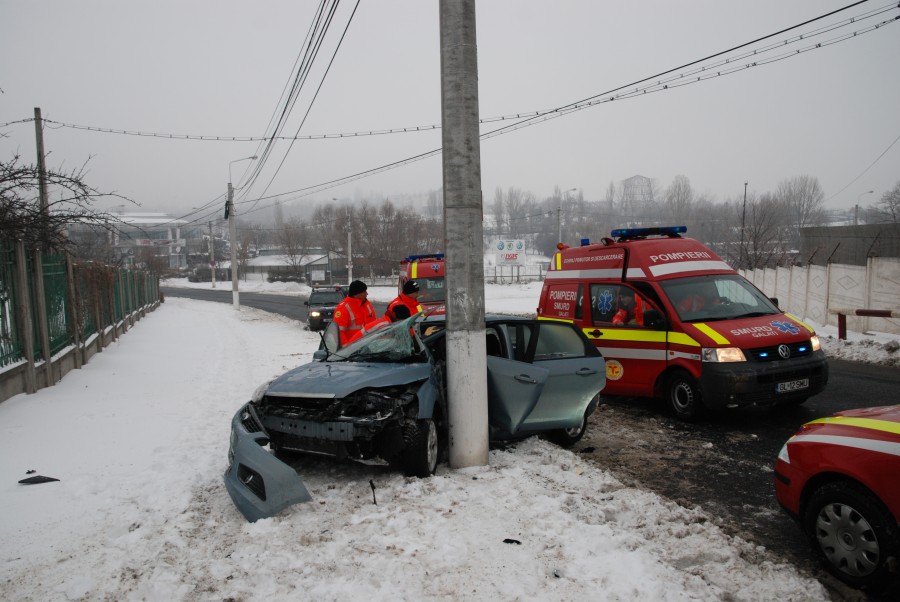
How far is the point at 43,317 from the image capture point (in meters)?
8.19

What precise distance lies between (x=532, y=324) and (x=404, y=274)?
9.72 m

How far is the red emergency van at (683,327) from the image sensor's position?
21.8 ft

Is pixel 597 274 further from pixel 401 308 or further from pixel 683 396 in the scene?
pixel 401 308

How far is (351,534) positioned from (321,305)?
688 inches

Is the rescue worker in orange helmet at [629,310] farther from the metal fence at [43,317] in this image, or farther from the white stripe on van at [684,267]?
the metal fence at [43,317]

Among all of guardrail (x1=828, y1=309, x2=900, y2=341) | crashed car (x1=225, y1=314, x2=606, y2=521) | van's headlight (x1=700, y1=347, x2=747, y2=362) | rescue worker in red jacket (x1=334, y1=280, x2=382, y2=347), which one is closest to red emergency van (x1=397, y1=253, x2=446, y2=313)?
rescue worker in red jacket (x1=334, y1=280, x2=382, y2=347)

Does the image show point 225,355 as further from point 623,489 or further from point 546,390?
point 623,489

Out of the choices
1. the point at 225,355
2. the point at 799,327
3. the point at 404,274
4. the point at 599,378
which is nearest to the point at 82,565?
the point at 599,378

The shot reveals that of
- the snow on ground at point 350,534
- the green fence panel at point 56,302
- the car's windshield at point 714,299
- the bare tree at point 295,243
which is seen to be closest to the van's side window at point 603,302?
the car's windshield at point 714,299

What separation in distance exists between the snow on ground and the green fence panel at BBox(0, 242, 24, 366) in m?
1.09

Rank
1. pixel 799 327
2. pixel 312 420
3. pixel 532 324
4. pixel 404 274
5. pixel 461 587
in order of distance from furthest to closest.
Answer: pixel 404 274, pixel 799 327, pixel 532 324, pixel 312 420, pixel 461 587

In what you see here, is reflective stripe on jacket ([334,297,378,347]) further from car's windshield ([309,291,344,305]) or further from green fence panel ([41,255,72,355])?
car's windshield ([309,291,344,305])

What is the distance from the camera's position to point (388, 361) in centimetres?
566

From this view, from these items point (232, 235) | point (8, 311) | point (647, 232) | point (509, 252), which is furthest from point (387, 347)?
point (509, 252)
